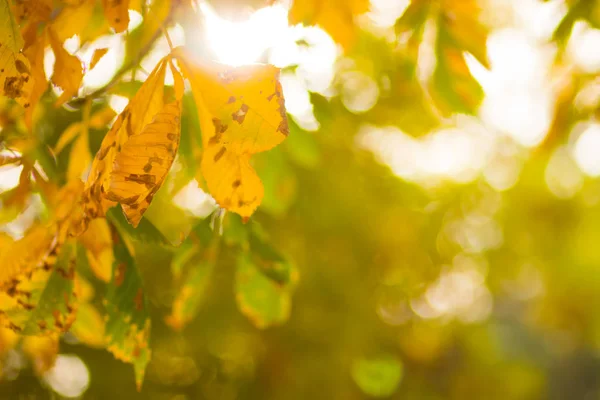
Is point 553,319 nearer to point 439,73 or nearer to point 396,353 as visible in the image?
point 396,353

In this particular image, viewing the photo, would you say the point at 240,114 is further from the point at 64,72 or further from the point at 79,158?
the point at 79,158

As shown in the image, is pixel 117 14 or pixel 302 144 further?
pixel 302 144

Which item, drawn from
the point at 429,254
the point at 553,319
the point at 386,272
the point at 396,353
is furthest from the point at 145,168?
the point at 553,319

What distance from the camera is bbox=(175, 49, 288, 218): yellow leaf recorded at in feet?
1.44

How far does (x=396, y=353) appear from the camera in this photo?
9.65ft

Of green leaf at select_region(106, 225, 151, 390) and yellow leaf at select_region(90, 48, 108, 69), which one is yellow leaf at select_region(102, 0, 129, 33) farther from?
green leaf at select_region(106, 225, 151, 390)

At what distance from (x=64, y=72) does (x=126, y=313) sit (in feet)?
1.01

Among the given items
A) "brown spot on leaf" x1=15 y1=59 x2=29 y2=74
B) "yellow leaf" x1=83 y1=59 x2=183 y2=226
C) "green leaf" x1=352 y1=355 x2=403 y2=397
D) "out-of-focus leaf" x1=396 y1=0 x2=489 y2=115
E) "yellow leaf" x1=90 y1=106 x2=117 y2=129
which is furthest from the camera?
"green leaf" x1=352 y1=355 x2=403 y2=397

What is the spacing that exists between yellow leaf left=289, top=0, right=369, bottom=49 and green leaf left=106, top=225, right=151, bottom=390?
43 cm

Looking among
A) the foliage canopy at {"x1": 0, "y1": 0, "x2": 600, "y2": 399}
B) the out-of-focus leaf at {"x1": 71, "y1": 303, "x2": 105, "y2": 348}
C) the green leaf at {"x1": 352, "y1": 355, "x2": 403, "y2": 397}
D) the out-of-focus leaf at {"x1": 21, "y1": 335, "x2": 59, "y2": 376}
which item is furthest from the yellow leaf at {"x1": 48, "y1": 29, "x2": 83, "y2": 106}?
the green leaf at {"x1": 352, "y1": 355, "x2": 403, "y2": 397}

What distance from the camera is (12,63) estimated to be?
1.69ft

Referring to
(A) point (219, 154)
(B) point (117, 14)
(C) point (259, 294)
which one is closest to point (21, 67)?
(B) point (117, 14)

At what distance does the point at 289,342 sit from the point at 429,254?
0.91m

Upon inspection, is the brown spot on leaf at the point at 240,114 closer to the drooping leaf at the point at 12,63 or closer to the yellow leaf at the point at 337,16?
the drooping leaf at the point at 12,63
